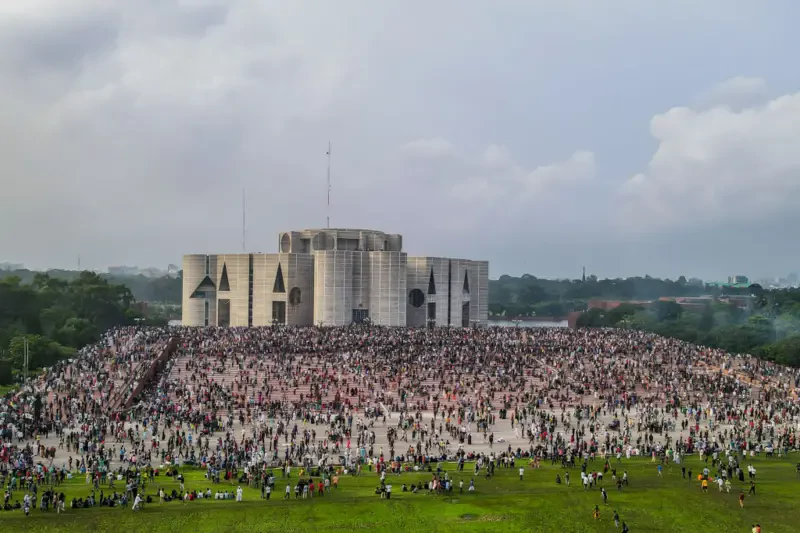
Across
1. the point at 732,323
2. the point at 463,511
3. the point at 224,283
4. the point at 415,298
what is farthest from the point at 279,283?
the point at 463,511

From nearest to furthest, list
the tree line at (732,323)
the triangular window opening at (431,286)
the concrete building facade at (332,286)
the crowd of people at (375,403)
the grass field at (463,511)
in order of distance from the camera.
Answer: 1. the grass field at (463,511)
2. the crowd of people at (375,403)
3. the tree line at (732,323)
4. the concrete building facade at (332,286)
5. the triangular window opening at (431,286)

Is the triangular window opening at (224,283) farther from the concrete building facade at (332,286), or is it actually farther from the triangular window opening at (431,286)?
the triangular window opening at (431,286)

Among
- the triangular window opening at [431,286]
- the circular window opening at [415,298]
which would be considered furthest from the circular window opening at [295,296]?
the triangular window opening at [431,286]

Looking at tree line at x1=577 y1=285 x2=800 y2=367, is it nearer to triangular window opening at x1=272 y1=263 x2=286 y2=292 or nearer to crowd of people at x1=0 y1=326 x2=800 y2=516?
crowd of people at x1=0 y1=326 x2=800 y2=516

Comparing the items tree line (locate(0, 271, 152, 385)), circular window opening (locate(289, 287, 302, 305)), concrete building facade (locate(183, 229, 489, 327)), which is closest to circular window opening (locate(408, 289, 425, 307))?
concrete building facade (locate(183, 229, 489, 327))

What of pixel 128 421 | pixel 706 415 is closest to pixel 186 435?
pixel 128 421

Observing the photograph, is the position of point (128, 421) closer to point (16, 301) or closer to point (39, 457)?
point (39, 457)
